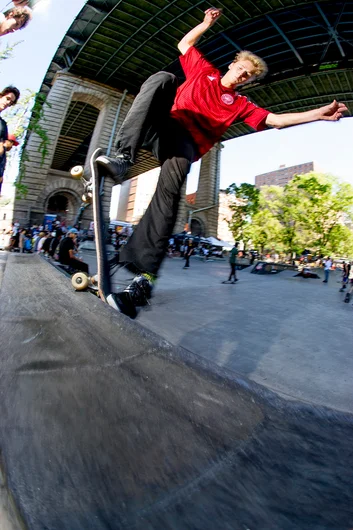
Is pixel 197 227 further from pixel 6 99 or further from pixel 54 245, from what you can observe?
pixel 6 99

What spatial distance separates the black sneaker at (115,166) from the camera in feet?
5.08

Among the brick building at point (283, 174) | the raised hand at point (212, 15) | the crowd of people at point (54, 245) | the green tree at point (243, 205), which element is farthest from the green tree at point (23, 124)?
the brick building at point (283, 174)

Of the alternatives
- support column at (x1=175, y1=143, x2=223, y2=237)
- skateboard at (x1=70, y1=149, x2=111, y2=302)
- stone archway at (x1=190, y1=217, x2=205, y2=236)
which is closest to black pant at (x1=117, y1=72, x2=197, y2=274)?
skateboard at (x1=70, y1=149, x2=111, y2=302)

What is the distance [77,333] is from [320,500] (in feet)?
2.69

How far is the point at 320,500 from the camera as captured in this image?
0.39m

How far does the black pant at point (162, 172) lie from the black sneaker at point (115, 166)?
18 cm

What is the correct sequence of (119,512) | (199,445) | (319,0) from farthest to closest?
(319,0) < (199,445) < (119,512)

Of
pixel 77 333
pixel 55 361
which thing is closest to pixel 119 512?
pixel 55 361

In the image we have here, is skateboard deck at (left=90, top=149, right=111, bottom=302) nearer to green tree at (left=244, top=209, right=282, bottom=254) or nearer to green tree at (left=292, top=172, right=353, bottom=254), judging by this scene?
green tree at (left=292, top=172, right=353, bottom=254)

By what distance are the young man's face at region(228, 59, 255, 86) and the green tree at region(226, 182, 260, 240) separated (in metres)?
35.0

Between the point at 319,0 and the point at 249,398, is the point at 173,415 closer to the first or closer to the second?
the point at 249,398

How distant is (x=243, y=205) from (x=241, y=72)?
3671cm

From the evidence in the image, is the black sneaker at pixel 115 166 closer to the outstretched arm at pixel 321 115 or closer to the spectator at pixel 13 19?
the outstretched arm at pixel 321 115

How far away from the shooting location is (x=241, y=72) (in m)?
1.97
